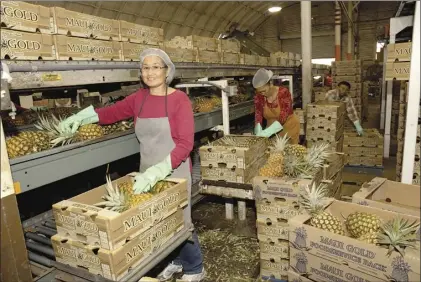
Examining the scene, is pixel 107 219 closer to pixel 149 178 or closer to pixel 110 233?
pixel 110 233

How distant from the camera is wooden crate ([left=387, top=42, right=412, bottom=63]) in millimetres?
3113

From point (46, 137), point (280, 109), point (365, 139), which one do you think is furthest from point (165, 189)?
point (365, 139)

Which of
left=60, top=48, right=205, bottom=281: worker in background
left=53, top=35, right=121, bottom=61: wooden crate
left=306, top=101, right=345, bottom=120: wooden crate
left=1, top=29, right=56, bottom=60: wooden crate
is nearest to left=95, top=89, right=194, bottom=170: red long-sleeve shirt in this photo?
left=60, top=48, right=205, bottom=281: worker in background

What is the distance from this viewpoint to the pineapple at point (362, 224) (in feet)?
8.08

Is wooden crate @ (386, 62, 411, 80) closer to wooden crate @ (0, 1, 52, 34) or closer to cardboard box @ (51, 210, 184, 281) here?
cardboard box @ (51, 210, 184, 281)

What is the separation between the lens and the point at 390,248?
217cm

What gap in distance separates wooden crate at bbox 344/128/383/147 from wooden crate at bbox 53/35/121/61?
605 centimetres

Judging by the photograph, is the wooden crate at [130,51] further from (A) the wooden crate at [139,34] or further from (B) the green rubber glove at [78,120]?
(B) the green rubber glove at [78,120]

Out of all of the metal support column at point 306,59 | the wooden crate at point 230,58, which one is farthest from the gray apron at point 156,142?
the metal support column at point 306,59

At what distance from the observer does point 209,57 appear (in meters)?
6.04

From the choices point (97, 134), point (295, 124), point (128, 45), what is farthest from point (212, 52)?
point (97, 134)

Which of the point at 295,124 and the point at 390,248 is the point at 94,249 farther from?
the point at 295,124

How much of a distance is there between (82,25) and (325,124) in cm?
546

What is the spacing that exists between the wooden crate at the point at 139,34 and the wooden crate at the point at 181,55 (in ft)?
0.84
